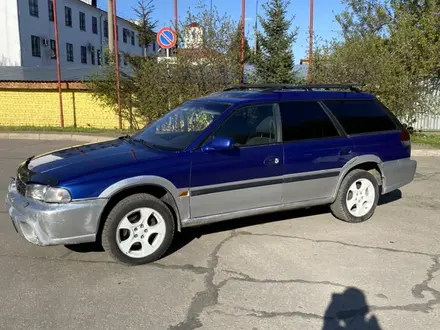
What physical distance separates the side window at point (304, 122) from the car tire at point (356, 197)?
0.64 metres

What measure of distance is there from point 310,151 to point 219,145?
1.25m

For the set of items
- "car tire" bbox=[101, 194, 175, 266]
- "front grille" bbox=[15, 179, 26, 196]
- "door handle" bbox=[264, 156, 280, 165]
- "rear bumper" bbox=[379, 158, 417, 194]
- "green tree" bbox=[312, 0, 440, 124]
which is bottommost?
"car tire" bbox=[101, 194, 175, 266]

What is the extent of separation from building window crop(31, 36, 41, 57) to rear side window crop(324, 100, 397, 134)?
33.2 metres

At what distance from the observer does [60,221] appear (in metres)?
3.68

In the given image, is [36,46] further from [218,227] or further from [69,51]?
[218,227]

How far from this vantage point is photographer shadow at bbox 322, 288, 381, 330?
308cm

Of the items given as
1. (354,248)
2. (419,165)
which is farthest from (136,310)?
(419,165)

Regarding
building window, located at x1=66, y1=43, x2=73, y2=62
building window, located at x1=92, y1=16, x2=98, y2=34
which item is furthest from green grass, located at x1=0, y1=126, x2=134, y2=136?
building window, located at x1=92, y1=16, x2=98, y2=34

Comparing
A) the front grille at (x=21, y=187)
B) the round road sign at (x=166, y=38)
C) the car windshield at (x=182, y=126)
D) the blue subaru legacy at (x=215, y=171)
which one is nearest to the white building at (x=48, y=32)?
the round road sign at (x=166, y=38)

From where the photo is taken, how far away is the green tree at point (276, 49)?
15.1m

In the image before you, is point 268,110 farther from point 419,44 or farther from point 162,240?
point 419,44

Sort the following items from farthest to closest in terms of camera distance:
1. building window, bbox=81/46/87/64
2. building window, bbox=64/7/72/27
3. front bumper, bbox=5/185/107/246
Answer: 1. building window, bbox=81/46/87/64
2. building window, bbox=64/7/72/27
3. front bumper, bbox=5/185/107/246

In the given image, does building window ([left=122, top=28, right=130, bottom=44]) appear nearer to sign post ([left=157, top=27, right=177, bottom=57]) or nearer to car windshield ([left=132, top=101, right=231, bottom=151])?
sign post ([left=157, top=27, right=177, bottom=57])

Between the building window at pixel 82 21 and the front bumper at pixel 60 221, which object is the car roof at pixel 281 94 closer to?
the front bumper at pixel 60 221
